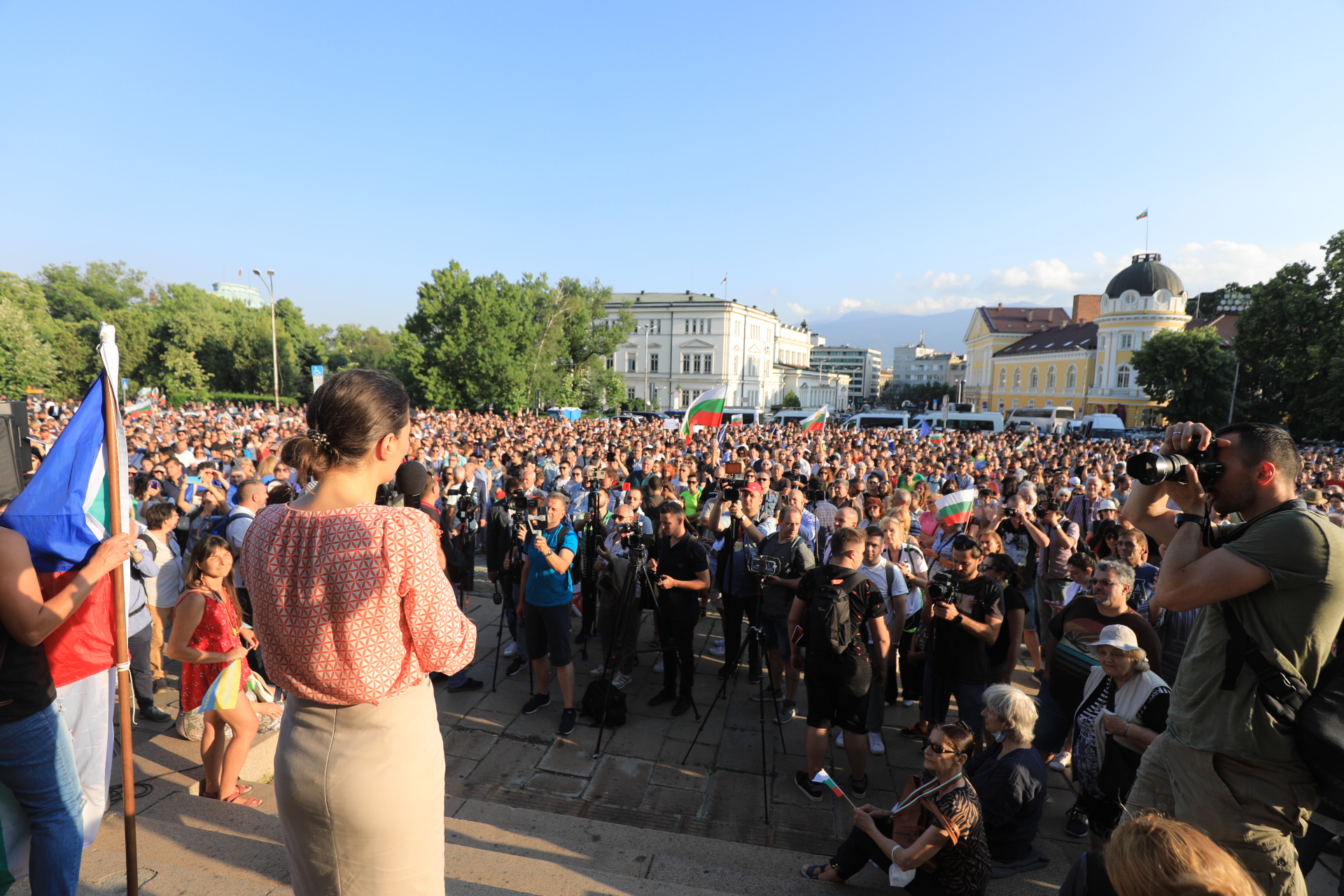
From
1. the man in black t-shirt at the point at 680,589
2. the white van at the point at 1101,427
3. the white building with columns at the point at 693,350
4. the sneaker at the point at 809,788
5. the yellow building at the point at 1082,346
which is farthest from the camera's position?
the white building with columns at the point at 693,350

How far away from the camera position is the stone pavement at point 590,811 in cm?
261

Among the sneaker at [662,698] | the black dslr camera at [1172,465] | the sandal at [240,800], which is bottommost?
the sneaker at [662,698]

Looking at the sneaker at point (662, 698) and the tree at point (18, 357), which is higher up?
the tree at point (18, 357)

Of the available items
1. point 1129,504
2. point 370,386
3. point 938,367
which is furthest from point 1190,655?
point 938,367

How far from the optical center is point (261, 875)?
2.50 m

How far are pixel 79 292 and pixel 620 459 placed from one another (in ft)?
242

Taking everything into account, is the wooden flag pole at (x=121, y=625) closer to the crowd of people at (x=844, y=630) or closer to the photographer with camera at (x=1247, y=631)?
the crowd of people at (x=844, y=630)

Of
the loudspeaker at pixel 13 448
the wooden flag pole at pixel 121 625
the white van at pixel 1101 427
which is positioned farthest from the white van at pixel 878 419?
the wooden flag pole at pixel 121 625

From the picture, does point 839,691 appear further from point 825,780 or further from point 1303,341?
point 1303,341

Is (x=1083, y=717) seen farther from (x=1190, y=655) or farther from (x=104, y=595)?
(x=104, y=595)

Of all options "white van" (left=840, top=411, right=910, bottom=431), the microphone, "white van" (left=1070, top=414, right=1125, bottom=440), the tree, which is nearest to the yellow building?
"white van" (left=1070, top=414, right=1125, bottom=440)

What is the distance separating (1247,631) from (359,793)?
97.0 inches

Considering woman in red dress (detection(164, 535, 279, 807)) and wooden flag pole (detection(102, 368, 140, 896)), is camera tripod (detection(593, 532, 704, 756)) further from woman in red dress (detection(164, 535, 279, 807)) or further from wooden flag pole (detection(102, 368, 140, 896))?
wooden flag pole (detection(102, 368, 140, 896))

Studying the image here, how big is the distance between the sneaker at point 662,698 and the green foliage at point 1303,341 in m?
38.4
